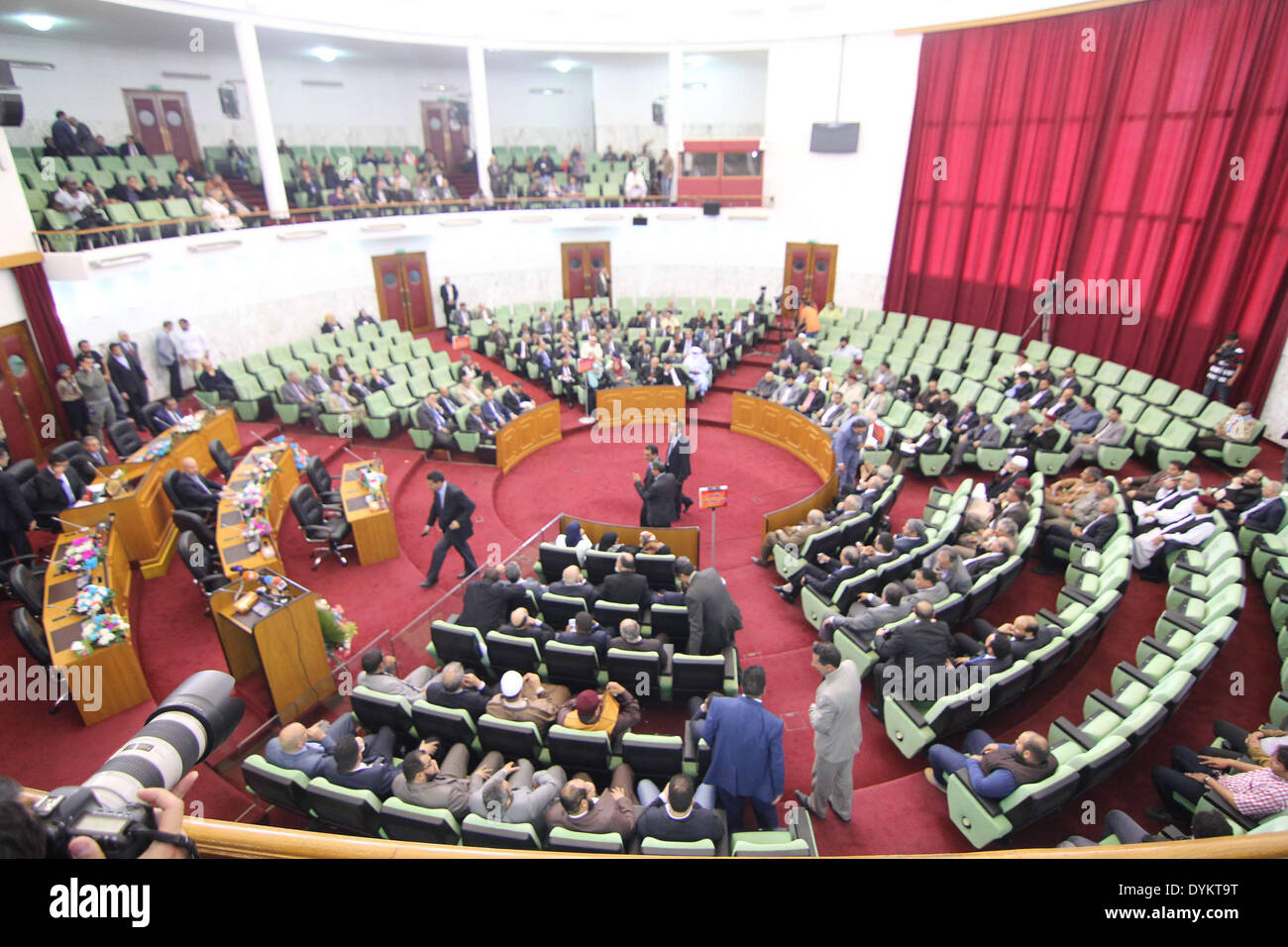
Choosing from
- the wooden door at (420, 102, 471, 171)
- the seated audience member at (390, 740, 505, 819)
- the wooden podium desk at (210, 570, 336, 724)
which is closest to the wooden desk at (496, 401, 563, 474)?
the wooden podium desk at (210, 570, 336, 724)

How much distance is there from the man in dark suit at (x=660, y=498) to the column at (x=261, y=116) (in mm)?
10728

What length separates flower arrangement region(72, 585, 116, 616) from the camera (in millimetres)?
5664

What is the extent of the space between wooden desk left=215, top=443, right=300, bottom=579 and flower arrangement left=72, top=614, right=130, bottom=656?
1081 mm

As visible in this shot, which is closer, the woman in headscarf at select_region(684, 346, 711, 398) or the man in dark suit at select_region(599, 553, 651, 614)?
the man in dark suit at select_region(599, 553, 651, 614)

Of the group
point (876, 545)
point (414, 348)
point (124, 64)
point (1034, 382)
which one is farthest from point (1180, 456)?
point (124, 64)

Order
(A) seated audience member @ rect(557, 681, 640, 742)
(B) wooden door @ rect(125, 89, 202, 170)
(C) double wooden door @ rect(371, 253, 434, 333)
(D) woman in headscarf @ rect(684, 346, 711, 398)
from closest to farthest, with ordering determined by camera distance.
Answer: (A) seated audience member @ rect(557, 681, 640, 742) < (D) woman in headscarf @ rect(684, 346, 711, 398) < (B) wooden door @ rect(125, 89, 202, 170) < (C) double wooden door @ rect(371, 253, 434, 333)

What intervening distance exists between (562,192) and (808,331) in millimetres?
8098

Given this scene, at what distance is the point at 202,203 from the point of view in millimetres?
13336

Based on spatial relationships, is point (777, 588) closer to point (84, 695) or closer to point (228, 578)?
point (228, 578)

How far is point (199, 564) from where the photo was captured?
7.10 meters

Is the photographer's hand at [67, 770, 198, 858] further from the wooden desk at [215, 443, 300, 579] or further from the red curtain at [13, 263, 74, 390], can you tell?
the red curtain at [13, 263, 74, 390]

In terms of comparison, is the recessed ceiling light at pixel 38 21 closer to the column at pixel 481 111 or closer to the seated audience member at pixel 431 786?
the column at pixel 481 111

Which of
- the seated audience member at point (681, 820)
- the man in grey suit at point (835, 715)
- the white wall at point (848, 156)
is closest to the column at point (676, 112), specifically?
the white wall at point (848, 156)

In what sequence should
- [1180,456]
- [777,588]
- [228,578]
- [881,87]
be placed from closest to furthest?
1. [228,578]
2. [777,588]
3. [1180,456]
4. [881,87]
